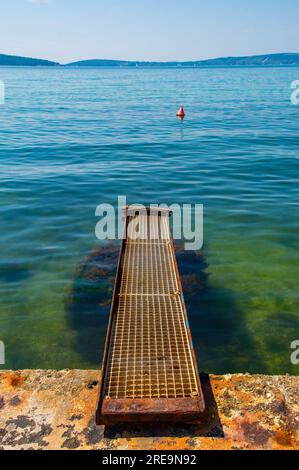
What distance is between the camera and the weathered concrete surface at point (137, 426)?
3.92 m

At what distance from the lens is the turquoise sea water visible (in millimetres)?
7723

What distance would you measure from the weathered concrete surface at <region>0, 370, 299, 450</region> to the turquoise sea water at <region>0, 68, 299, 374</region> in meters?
2.38

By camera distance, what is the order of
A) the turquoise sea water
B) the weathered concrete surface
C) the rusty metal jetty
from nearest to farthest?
the weathered concrete surface
the rusty metal jetty
the turquoise sea water

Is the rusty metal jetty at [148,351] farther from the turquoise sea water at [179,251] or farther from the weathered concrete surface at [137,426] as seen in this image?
the turquoise sea water at [179,251]

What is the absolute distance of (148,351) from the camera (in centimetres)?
553

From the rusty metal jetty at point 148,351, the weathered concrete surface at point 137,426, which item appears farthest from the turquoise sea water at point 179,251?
the weathered concrete surface at point 137,426

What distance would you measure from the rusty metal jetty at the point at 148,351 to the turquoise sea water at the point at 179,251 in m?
1.17

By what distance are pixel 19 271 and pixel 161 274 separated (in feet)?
14.3

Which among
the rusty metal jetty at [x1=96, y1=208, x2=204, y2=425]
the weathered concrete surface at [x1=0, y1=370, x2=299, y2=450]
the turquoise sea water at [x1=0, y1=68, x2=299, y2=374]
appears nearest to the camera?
the weathered concrete surface at [x1=0, y1=370, x2=299, y2=450]

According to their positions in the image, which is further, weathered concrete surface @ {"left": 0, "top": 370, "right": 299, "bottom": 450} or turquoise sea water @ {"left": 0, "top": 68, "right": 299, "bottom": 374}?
turquoise sea water @ {"left": 0, "top": 68, "right": 299, "bottom": 374}

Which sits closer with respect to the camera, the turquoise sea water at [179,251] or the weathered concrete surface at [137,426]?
the weathered concrete surface at [137,426]

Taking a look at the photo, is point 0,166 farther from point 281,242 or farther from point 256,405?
point 256,405

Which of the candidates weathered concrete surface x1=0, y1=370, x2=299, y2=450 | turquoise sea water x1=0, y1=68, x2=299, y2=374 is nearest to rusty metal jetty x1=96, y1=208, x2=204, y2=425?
weathered concrete surface x1=0, y1=370, x2=299, y2=450

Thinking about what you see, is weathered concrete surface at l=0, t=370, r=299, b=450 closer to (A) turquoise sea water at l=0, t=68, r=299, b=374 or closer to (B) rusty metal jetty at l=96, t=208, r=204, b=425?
(B) rusty metal jetty at l=96, t=208, r=204, b=425
